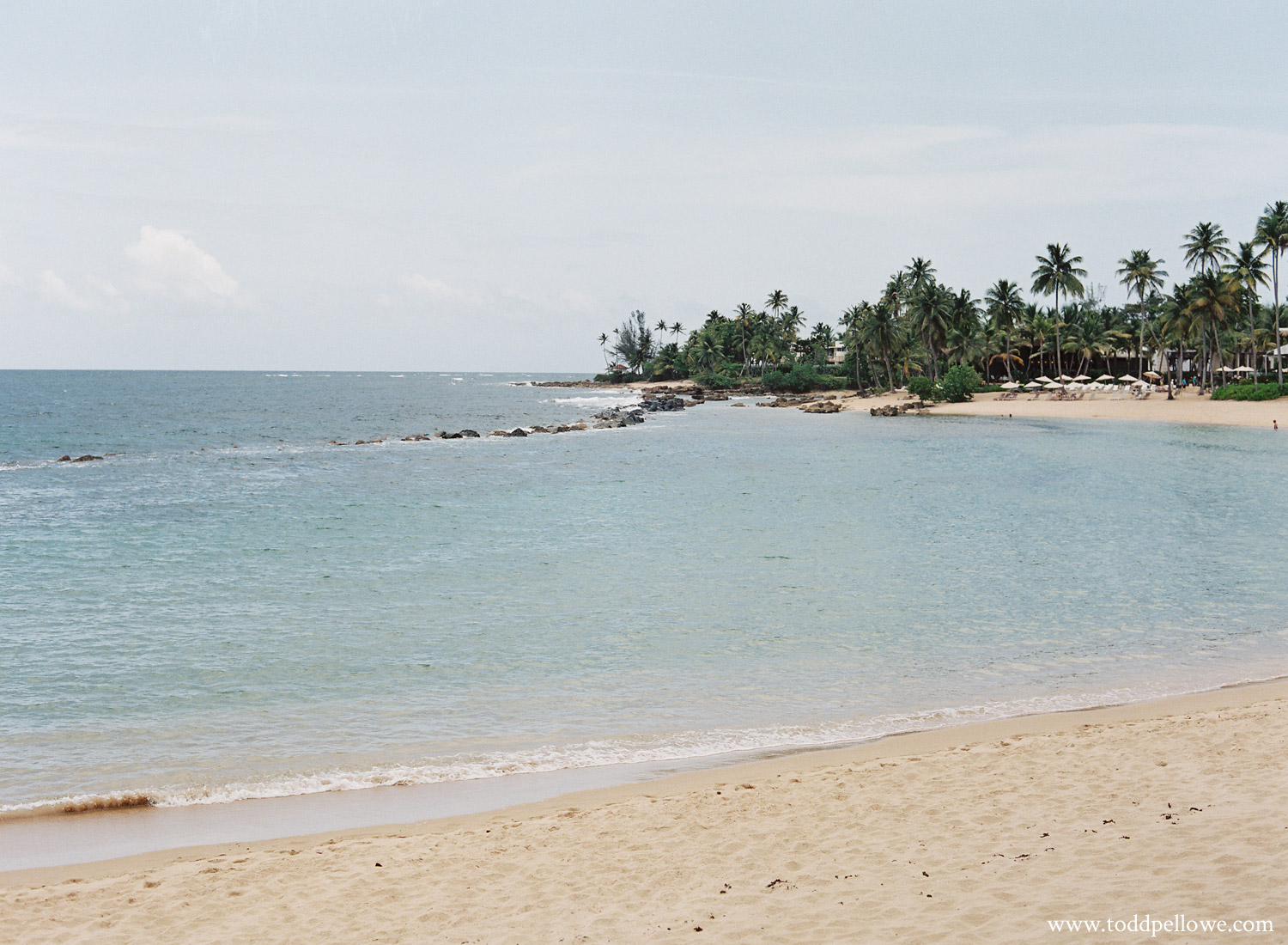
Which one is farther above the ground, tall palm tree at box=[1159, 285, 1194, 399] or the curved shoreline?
tall palm tree at box=[1159, 285, 1194, 399]

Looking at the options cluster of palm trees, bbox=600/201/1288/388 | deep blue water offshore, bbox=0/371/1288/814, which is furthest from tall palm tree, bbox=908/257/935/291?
deep blue water offshore, bbox=0/371/1288/814

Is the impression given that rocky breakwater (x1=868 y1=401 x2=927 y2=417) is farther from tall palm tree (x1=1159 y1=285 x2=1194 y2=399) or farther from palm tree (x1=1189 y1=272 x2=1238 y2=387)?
palm tree (x1=1189 y1=272 x2=1238 y2=387)

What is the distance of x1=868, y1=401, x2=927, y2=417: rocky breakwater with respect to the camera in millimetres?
85812

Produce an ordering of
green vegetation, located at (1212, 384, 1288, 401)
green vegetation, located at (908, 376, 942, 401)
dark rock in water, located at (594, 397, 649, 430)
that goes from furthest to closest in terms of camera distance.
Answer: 1. green vegetation, located at (908, 376, 942, 401)
2. dark rock in water, located at (594, 397, 649, 430)
3. green vegetation, located at (1212, 384, 1288, 401)

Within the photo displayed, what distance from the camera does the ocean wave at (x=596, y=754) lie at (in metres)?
8.82

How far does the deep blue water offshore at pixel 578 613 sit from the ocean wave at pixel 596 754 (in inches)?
2.2

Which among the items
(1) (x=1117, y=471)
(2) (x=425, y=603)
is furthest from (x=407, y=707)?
(1) (x=1117, y=471)

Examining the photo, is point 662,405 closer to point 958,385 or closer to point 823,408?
point 823,408

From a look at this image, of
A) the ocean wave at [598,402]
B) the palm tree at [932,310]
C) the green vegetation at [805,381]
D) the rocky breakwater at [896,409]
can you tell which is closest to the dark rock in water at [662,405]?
the ocean wave at [598,402]

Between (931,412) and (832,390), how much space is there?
Answer: 39.8 metres

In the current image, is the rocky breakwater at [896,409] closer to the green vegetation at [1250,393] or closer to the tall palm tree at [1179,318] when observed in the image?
the tall palm tree at [1179,318]

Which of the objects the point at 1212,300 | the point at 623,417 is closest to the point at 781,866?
the point at 623,417

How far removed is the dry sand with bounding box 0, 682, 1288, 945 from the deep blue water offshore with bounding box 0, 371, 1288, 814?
1757 mm

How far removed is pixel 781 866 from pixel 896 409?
84.5 meters
